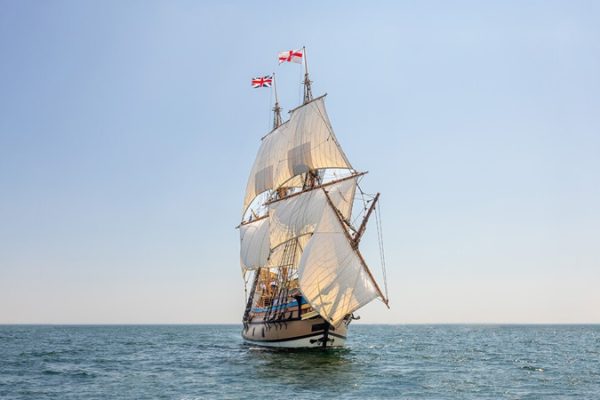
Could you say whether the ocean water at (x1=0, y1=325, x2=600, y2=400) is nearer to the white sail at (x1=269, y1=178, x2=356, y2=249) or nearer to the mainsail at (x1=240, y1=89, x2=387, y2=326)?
the mainsail at (x1=240, y1=89, x2=387, y2=326)

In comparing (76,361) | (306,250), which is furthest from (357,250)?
(76,361)

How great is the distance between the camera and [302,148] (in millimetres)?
66688

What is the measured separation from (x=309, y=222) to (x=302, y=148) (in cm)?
1011

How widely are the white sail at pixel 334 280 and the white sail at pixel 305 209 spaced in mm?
6439

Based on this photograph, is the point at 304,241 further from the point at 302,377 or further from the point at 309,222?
the point at 302,377

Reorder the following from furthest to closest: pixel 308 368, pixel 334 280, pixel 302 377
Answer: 1. pixel 334 280
2. pixel 308 368
3. pixel 302 377

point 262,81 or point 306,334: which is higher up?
point 262,81

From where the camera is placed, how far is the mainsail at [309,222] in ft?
166

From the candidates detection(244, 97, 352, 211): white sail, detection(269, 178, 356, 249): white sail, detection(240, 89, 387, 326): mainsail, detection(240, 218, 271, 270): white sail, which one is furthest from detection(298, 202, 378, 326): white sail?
detection(240, 218, 271, 270): white sail

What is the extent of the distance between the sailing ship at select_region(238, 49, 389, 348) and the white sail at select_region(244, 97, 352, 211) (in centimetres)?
11

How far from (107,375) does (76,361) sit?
13.6m

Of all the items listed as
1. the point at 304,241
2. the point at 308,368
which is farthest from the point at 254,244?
the point at 308,368

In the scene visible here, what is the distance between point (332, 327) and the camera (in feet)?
172

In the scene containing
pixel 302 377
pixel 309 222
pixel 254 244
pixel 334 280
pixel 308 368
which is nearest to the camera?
pixel 302 377
